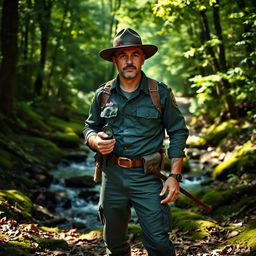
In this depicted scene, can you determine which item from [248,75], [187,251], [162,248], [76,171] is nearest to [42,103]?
[76,171]

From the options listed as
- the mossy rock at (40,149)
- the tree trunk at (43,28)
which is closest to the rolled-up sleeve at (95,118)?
the mossy rock at (40,149)

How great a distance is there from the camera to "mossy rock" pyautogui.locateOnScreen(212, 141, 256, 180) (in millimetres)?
10305

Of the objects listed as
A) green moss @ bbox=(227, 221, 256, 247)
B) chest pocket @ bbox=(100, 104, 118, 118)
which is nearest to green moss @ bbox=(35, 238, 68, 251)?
chest pocket @ bbox=(100, 104, 118, 118)

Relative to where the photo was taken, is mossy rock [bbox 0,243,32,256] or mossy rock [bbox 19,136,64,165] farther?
mossy rock [bbox 19,136,64,165]

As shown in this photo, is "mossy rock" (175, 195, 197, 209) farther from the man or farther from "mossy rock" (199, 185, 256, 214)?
the man

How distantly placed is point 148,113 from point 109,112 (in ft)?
1.50

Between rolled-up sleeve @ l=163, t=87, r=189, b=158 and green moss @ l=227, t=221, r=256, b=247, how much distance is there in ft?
6.77

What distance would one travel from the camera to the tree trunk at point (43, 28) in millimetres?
14718

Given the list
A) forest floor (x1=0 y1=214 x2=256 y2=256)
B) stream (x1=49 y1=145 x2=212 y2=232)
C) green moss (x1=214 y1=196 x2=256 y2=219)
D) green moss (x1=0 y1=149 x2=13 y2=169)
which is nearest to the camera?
forest floor (x1=0 y1=214 x2=256 y2=256)

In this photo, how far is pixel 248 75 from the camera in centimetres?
841

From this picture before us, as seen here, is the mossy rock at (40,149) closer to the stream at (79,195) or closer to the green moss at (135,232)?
the stream at (79,195)

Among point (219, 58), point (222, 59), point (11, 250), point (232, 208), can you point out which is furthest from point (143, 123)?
point (219, 58)

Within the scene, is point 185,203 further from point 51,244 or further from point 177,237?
point 51,244

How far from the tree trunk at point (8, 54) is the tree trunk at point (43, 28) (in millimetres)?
1960
